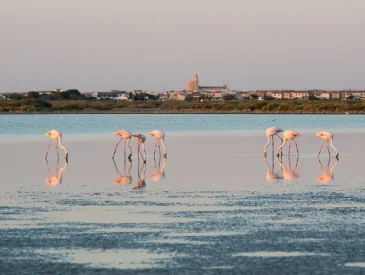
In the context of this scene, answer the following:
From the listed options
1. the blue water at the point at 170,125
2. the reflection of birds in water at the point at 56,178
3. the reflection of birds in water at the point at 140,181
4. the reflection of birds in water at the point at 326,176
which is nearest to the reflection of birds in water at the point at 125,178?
the reflection of birds in water at the point at 140,181

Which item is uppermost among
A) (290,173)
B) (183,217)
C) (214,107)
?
(183,217)

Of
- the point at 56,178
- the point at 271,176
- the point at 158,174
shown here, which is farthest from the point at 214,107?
the point at 56,178

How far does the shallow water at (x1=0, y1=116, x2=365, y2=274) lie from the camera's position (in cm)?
1101

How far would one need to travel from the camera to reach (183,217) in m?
14.7

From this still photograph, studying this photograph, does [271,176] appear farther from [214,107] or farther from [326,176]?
[214,107]

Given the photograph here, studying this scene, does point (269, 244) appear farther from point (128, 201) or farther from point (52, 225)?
point (128, 201)

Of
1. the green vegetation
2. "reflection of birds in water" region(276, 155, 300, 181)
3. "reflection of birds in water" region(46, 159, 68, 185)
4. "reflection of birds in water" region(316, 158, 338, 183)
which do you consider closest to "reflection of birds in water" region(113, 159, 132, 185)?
"reflection of birds in water" region(46, 159, 68, 185)

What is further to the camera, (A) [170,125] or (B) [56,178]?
(A) [170,125]

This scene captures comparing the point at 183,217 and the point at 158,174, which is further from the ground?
the point at 183,217

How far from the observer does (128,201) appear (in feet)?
55.5

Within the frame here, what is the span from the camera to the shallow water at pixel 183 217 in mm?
11008

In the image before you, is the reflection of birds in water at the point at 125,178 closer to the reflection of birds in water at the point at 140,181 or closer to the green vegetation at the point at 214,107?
the reflection of birds in water at the point at 140,181

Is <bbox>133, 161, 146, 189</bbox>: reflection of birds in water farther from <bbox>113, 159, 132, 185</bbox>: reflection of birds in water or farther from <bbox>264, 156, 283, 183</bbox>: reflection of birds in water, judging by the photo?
<bbox>264, 156, 283, 183</bbox>: reflection of birds in water

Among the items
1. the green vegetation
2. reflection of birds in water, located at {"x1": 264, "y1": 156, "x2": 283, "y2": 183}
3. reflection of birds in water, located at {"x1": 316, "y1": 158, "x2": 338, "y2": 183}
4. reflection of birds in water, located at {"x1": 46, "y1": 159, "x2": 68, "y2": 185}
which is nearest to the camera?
reflection of birds in water, located at {"x1": 46, "y1": 159, "x2": 68, "y2": 185}
